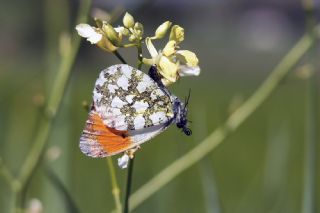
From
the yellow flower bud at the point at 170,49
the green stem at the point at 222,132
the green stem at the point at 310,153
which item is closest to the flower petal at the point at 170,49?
the yellow flower bud at the point at 170,49

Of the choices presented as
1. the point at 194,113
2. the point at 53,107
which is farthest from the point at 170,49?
the point at 194,113

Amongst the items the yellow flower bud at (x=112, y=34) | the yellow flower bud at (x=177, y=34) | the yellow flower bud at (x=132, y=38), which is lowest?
the yellow flower bud at (x=112, y=34)

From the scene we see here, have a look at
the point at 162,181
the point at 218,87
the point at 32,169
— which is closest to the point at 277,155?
the point at 162,181

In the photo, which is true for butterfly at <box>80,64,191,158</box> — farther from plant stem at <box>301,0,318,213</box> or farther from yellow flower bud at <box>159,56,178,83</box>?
plant stem at <box>301,0,318,213</box>

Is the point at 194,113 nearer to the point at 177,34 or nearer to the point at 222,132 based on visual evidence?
the point at 222,132

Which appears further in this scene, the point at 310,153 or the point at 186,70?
the point at 310,153

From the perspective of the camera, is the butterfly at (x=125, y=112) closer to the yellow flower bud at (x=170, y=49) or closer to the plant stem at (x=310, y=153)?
the yellow flower bud at (x=170, y=49)
